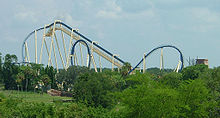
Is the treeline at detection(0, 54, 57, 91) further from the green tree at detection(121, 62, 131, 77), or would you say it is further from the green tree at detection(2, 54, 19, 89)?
the green tree at detection(121, 62, 131, 77)

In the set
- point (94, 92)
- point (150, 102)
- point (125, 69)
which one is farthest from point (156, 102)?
point (125, 69)

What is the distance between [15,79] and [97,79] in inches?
1021

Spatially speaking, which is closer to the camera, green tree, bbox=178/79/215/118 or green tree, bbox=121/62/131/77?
green tree, bbox=178/79/215/118

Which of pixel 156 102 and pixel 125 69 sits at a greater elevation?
pixel 125 69

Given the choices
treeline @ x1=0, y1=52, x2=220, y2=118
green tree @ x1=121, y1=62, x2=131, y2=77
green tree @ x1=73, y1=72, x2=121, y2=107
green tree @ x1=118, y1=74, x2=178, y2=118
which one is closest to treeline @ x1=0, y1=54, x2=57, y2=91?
green tree @ x1=121, y1=62, x2=131, y2=77

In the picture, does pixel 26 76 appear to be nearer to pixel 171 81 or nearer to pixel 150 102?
pixel 171 81

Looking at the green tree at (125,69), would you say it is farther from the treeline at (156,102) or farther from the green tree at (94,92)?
the treeline at (156,102)

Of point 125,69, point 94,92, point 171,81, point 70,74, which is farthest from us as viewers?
point 70,74

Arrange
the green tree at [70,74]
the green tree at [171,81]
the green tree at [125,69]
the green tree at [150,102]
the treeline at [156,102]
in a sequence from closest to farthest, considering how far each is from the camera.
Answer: the green tree at [150,102]
the treeline at [156,102]
the green tree at [171,81]
the green tree at [125,69]
the green tree at [70,74]

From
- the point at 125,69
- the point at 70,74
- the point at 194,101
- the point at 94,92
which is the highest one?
the point at 125,69

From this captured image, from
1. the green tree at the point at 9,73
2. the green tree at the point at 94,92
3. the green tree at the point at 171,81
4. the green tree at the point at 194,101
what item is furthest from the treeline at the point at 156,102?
the green tree at the point at 9,73

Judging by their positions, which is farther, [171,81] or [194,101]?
[171,81]

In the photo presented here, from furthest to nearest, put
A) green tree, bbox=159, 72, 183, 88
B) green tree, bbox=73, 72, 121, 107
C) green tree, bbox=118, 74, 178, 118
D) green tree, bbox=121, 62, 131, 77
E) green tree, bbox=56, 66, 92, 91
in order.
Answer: green tree, bbox=56, 66, 92, 91 → green tree, bbox=121, 62, 131, 77 → green tree, bbox=73, 72, 121, 107 → green tree, bbox=159, 72, 183, 88 → green tree, bbox=118, 74, 178, 118

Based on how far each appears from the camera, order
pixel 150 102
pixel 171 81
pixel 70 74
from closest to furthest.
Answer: pixel 150 102 < pixel 171 81 < pixel 70 74
